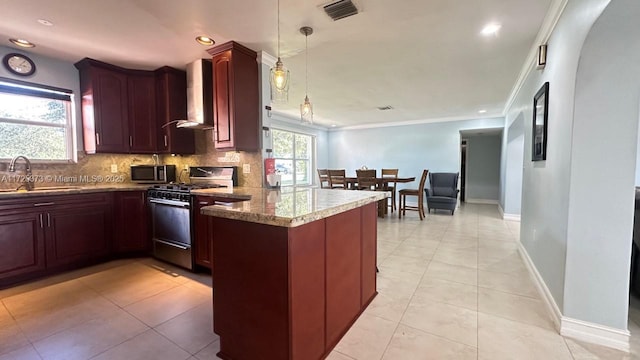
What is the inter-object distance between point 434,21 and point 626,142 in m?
1.58

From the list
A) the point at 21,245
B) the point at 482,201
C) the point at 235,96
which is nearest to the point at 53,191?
the point at 21,245

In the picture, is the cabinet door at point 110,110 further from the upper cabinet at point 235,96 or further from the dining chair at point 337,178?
the dining chair at point 337,178

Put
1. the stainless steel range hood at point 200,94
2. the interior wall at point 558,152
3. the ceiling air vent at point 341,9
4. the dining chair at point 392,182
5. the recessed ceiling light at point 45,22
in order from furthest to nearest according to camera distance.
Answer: the dining chair at point 392,182, the stainless steel range hood at point 200,94, the recessed ceiling light at point 45,22, the ceiling air vent at point 341,9, the interior wall at point 558,152

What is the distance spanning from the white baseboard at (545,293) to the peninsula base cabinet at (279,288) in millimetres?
1484

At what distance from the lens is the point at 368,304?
2.08m

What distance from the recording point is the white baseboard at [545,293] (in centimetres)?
178

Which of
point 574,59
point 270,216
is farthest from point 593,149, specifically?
point 270,216

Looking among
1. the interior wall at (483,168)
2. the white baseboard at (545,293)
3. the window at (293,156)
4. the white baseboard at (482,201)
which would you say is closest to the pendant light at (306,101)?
the white baseboard at (545,293)

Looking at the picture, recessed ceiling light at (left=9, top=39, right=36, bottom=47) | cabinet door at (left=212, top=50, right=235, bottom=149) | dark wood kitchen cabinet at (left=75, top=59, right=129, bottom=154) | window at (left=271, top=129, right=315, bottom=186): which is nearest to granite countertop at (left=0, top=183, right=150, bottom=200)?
dark wood kitchen cabinet at (left=75, top=59, right=129, bottom=154)

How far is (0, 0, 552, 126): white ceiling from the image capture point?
202 centimetres

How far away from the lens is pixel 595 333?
5.27 feet

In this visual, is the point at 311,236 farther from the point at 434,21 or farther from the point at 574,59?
the point at 434,21

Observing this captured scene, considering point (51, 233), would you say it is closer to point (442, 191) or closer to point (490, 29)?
point (490, 29)

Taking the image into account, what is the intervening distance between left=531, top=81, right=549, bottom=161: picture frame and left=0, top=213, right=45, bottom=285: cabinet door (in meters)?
4.80
